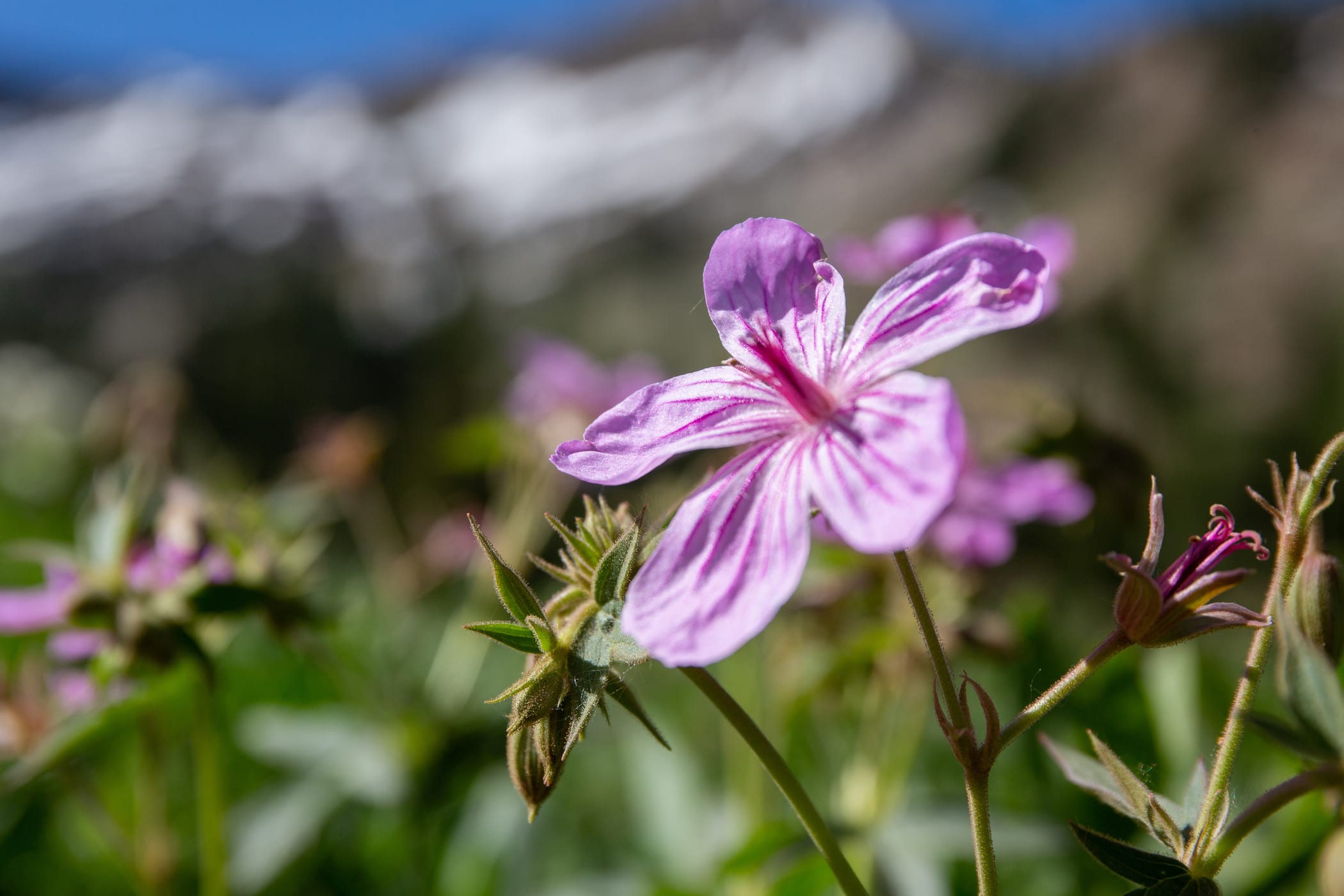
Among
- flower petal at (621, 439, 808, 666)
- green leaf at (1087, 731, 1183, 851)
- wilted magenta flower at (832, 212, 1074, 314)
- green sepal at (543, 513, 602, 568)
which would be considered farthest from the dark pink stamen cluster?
wilted magenta flower at (832, 212, 1074, 314)

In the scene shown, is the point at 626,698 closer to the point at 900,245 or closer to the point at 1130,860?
the point at 1130,860

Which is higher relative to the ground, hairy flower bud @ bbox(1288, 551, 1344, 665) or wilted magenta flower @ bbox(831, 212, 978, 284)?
wilted magenta flower @ bbox(831, 212, 978, 284)

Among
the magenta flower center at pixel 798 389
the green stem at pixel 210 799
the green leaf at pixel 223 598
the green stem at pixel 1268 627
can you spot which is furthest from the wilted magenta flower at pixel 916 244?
the green stem at pixel 210 799

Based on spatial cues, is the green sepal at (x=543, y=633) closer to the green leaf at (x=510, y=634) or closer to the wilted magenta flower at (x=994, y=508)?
the green leaf at (x=510, y=634)

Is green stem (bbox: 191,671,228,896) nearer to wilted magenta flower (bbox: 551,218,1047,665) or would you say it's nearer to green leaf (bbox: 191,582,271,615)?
green leaf (bbox: 191,582,271,615)

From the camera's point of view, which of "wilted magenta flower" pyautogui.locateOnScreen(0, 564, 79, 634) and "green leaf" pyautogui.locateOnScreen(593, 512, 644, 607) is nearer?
"green leaf" pyautogui.locateOnScreen(593, 512, 644, 607)

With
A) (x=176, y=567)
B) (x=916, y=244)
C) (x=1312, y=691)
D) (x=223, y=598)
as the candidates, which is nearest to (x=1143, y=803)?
(x=1312, y=691)

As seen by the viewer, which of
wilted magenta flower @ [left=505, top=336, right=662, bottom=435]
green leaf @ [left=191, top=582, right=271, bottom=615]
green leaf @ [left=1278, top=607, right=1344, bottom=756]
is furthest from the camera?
wilted magenta flower @ [left=505, top=336, right=662, bottom=435]
